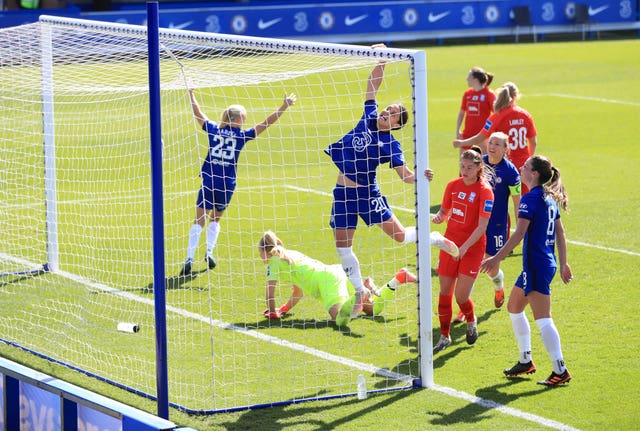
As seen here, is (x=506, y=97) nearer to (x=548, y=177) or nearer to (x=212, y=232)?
(x=212, y=232)

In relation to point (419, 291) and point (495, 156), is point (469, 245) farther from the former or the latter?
point (495, 156)

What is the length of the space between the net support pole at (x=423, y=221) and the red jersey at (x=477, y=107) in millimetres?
6114

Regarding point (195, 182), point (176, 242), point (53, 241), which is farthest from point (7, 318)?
point (195, 182)

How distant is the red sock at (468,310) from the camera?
879 cm

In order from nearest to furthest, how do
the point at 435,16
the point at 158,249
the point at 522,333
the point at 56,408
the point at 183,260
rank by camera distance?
the point at 56,408 → the point at 158,249 → the point at 522,333 → the point at 183,260 → the point at 435,16

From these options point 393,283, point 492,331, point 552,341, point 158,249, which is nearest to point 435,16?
point 393,283

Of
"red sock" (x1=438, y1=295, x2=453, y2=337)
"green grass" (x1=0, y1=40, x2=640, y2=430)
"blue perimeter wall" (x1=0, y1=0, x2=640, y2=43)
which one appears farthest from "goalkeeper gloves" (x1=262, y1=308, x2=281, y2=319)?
"blue perimeter wall" (x1=0, y1=0, x2=640, y2=43)

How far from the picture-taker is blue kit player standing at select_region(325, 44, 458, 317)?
28.2 ft

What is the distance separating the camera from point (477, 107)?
13836 millimetres

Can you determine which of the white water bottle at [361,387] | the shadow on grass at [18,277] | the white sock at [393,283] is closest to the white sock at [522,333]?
the white water bottle at [361,387]

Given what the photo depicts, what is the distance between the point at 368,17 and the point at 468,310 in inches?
1090

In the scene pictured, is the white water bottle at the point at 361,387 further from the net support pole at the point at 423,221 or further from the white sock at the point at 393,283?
the white sock at the point at 393,283

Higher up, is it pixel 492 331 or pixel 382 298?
pixel 382 298

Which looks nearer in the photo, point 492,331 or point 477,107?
point 492,331
